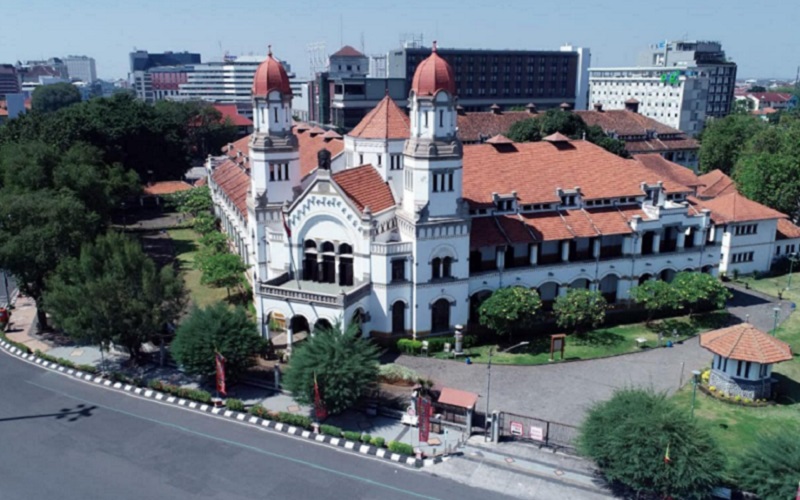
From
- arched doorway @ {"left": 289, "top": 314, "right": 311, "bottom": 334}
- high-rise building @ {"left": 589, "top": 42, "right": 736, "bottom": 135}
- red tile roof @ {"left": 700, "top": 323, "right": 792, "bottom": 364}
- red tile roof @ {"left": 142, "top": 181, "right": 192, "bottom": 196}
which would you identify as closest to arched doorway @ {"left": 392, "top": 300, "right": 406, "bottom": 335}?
arched doorway @ {"left": 289, "top": 314, "right": 311, "bottom": 334}

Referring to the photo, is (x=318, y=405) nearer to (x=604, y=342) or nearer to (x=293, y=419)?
(x=293, y=419)

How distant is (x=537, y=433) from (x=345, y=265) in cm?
1973

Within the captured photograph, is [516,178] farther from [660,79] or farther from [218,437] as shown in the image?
[660,79]

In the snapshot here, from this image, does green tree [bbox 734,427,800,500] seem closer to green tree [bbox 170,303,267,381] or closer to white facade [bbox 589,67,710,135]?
green tree [bbox 170,303,267,381]

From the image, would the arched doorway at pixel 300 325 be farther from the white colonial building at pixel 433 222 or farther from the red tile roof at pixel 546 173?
the red tile roof at pixel 546 173

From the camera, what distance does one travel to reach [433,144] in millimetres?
46312

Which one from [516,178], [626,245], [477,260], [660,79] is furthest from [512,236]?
[660,79]

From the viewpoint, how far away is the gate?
35062mm

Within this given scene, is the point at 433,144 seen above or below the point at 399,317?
above

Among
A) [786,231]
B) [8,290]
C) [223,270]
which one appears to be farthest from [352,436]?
[786,231]

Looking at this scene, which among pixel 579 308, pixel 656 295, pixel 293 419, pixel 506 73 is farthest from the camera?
pixel 506 73

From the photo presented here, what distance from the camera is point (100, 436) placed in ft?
120

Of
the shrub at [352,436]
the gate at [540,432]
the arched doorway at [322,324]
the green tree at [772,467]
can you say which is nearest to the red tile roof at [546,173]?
the arched doorway at [322,324]

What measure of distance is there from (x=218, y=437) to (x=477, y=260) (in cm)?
2356
